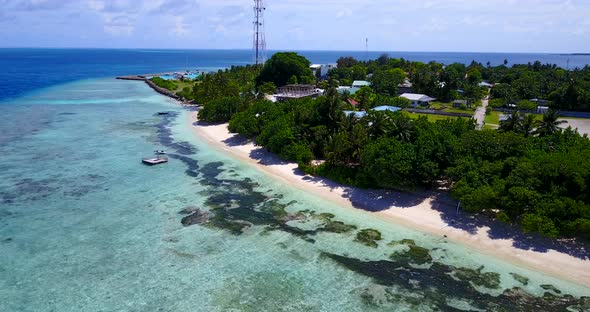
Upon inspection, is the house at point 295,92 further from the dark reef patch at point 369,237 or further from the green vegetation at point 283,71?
the dark reef patch at point 369,237

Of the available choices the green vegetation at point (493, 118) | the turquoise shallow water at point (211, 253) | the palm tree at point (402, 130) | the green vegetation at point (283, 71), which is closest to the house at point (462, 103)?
the green vegetation at point (493, 118)

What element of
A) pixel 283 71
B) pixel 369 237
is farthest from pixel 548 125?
pixel 283 71

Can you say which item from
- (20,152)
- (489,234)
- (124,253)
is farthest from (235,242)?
(20,152)

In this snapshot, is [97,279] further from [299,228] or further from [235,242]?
[299,228]

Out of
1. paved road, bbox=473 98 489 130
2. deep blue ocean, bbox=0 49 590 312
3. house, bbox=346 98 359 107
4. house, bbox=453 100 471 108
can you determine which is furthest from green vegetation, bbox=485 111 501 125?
deep blue ocean, bbox=0 49 590 312

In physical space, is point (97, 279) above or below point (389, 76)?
below

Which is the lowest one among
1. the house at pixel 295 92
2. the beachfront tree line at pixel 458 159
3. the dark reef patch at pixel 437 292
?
the dark reef patch at pixel 437 292

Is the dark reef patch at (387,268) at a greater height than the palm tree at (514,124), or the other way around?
the palm tree at (514,124)
